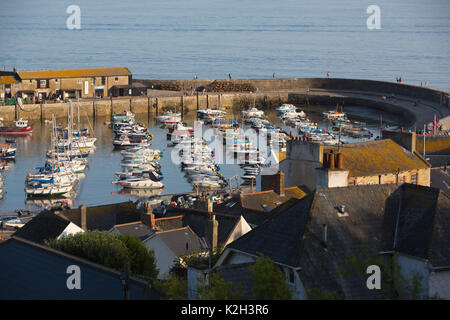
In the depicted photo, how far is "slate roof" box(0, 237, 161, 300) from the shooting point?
49.7 feet

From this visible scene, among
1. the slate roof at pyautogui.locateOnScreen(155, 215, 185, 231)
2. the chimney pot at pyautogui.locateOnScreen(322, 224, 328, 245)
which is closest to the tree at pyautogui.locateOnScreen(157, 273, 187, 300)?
the chimney pot at pyautogui.locateOnScreen(322, 224, 328, 245)

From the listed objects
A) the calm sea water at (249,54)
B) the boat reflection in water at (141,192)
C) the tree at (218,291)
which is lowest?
the boat reflection in water at (141,192)

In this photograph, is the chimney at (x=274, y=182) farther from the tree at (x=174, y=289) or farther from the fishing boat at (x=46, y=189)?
the fishing boat at (x=46, y=189)

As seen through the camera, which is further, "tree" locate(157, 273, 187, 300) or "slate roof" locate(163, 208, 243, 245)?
"slate roof" locate(163, 208, 243, 245)

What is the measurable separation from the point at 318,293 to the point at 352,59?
135788 mm

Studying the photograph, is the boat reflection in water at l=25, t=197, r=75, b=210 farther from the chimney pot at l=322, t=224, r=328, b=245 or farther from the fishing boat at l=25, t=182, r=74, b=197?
the chimney pot at l=322, t=224, r=328, b=245

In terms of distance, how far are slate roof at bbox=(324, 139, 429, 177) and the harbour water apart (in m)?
7.84

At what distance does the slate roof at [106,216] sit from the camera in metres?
29.4

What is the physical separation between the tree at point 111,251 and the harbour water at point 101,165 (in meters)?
15.6

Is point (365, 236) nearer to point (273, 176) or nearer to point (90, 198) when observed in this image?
point (273, 176)

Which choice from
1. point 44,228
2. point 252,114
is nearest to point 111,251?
point 44,228

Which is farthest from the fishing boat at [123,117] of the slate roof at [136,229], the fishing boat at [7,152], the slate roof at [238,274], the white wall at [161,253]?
the slate roof at [238,274]

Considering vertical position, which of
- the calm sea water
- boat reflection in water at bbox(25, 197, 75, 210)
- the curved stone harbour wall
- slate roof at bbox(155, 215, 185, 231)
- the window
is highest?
the calm sea water
